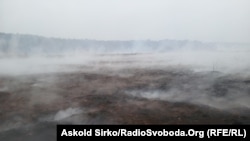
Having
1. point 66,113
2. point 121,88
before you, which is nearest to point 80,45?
point 121,88

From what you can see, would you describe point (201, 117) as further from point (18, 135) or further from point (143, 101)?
point (18, 135)

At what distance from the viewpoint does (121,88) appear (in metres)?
3.05

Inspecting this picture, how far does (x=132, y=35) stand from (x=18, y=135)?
177 centimetres
